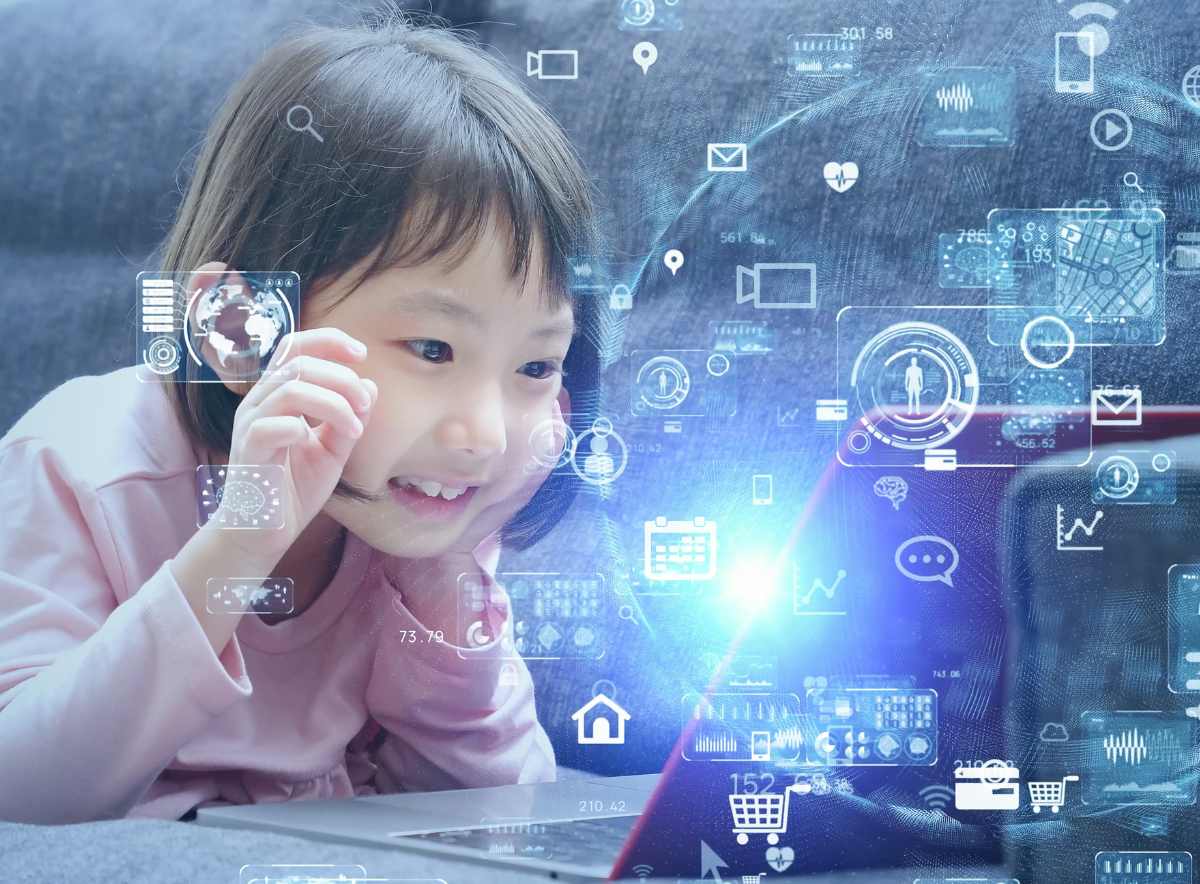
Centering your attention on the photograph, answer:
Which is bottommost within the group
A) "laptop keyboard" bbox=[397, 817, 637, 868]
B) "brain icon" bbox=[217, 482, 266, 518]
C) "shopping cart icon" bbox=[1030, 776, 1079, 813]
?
"laptop keyboard" bbox=[397, 817, 637, 868]

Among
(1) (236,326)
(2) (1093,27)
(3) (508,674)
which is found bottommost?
(3) (508,674)

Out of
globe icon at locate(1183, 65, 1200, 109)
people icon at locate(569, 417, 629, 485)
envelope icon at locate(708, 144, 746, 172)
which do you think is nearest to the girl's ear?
people icon at locate(569, 417, 629, 485)

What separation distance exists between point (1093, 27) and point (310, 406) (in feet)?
1.88

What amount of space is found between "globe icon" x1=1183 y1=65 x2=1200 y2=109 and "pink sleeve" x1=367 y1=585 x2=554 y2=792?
59 cm

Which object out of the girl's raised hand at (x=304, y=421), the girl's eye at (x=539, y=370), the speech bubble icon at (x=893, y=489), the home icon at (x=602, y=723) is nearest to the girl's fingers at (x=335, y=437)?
the girl's raised hand at (x=304, y=421)

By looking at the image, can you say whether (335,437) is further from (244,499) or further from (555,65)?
(555,65)

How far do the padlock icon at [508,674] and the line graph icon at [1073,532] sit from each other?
369 millimetres

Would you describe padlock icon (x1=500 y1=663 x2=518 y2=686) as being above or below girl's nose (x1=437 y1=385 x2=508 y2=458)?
below

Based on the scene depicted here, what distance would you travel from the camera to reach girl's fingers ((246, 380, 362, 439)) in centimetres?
72

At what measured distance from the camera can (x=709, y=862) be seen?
0.76 m

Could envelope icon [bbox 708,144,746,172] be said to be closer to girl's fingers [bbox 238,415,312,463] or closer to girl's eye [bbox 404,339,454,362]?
girl's eye [bbox 404,339,454,362]

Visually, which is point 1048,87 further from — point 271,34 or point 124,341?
point 124,341

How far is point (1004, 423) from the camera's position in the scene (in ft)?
2.47

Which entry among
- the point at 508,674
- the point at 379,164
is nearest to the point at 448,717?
the point at 508,674
